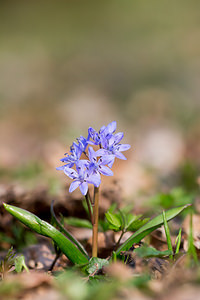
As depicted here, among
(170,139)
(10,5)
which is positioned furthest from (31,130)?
(10,5)

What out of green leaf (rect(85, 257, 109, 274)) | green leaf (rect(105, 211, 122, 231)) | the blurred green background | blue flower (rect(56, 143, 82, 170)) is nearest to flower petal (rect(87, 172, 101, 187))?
blue flower (rect(56, 143, 82, 170))

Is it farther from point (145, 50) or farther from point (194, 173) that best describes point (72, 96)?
point (194, 173)

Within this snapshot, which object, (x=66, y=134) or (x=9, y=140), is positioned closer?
(x=66, y=134)

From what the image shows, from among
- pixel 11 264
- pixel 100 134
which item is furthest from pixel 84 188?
pixel 11 264

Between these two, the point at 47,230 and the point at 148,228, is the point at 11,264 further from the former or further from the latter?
the point at 148,228

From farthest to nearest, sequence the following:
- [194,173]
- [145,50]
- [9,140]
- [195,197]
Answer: [145,50] < [9,140] < [194,173] < [195,197]

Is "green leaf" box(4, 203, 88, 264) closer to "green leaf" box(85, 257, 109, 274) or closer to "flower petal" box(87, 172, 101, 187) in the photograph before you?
"green leaf" box(85, 257, 109, 274)
